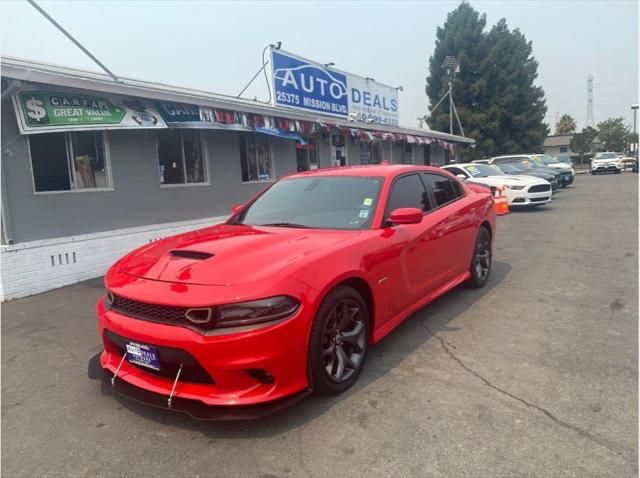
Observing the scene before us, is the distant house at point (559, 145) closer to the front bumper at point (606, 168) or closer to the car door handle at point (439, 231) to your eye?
the front bumper at point (606, 168)

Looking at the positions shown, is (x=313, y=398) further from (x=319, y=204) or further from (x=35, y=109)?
(x=35, y=109)

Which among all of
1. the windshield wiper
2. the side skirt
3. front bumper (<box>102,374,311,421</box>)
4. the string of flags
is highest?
the string of flags

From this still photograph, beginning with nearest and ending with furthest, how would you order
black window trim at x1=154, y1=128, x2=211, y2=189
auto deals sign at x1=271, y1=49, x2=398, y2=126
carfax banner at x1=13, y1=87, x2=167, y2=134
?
carfax banner at x1=13, y1=87, x2=167, y2=134 → black window trim at x1=154, y1=128, x2=211, y2=189 → auto deals sign at x1=271, y1=49, x2=398, y2=126

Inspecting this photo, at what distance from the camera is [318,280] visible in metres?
2.90

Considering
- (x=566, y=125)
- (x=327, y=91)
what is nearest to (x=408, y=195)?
(x=327, y=91)

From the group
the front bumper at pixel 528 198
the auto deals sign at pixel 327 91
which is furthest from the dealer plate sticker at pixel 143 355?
the front bumper at pixel 528 198

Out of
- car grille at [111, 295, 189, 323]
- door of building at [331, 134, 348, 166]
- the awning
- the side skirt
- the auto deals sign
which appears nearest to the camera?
car grille at [111, 295, 189, 323]

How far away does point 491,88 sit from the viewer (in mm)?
40156

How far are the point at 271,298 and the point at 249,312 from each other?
0.15 metres

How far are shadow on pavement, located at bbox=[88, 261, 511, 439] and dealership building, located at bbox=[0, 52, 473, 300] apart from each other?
4353 mm

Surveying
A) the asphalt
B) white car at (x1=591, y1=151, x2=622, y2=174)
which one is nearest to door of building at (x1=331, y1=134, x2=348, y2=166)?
the asphalt

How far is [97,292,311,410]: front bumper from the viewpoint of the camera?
2.57 m

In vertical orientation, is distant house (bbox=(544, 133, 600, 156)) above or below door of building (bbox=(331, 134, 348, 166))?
above

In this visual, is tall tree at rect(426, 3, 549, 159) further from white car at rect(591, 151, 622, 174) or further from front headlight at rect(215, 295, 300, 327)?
front headlight at rect(215, 295, 300, 327)
